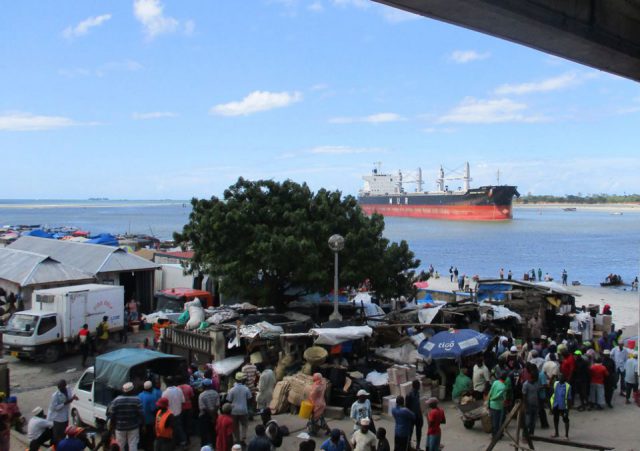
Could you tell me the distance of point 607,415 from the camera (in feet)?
35.9

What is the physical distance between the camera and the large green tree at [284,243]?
16.4m

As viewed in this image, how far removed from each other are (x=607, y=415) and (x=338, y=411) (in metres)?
5.22

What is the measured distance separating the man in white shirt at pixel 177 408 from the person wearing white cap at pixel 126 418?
679 mm

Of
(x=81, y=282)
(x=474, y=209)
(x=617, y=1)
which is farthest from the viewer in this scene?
(x=474, y=209)

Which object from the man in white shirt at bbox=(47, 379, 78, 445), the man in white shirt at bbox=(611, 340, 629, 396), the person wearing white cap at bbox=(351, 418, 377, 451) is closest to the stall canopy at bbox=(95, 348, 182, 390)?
the man in white shirt at bbox=(47, 379, 78, 445)

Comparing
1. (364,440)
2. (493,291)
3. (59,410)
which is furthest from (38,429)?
(493,291)

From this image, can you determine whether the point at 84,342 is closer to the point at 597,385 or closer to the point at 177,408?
the point at 177,408

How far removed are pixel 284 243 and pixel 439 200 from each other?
405 feet

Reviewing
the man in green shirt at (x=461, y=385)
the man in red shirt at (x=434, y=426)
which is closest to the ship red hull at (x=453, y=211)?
the man in green shirt at (x=461, y=385)

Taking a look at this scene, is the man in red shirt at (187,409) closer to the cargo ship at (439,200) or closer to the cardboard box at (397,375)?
the cardboard box at (397,375)

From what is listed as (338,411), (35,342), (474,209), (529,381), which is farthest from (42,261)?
(474,209)

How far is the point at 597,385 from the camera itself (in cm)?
1117

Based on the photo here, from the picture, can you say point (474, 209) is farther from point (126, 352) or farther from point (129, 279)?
point (126, 352)

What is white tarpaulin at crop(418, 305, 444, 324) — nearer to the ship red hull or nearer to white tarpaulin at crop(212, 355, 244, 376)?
white tarpaulin at crop(212, 355, 244, 376)
